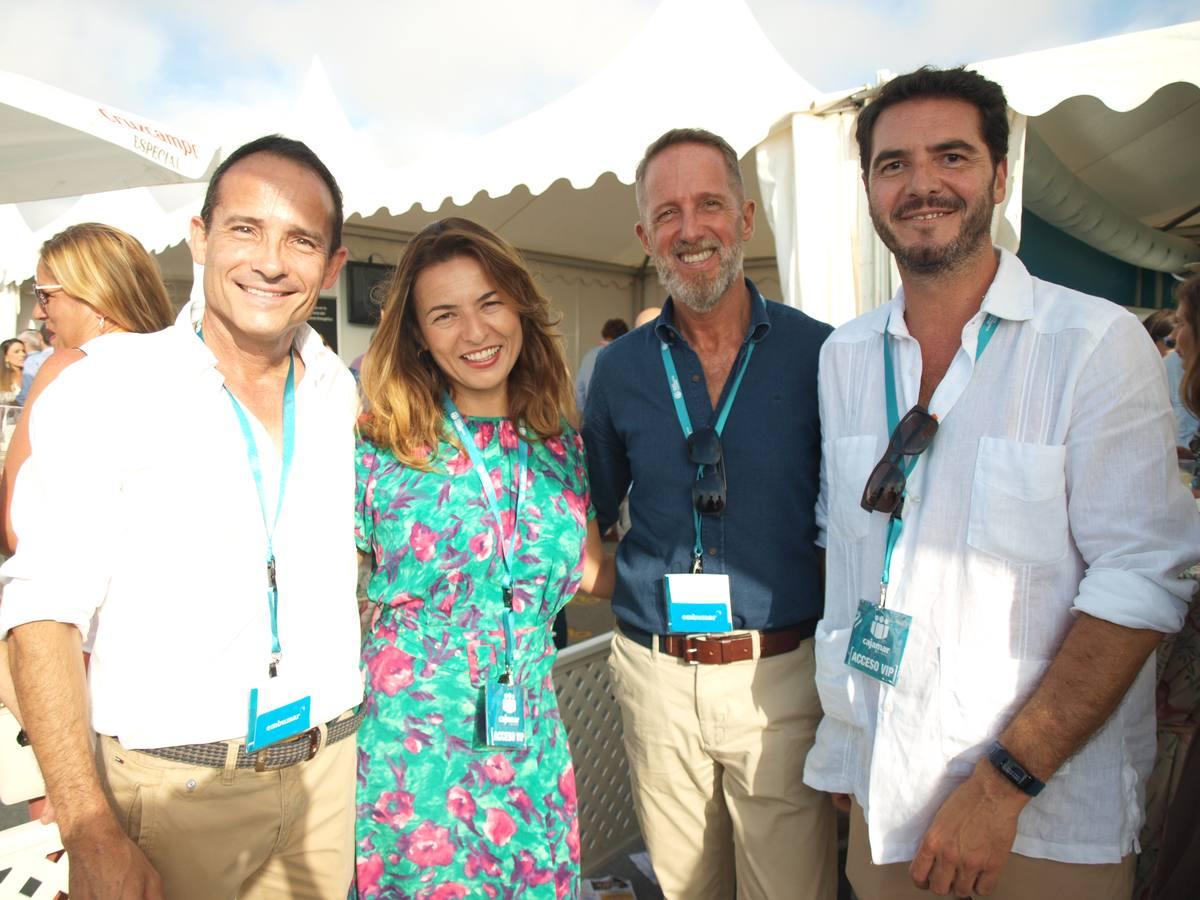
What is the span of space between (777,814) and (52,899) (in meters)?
1.89

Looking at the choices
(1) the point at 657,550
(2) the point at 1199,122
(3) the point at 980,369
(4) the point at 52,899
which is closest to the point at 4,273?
(4) the point at 52,899

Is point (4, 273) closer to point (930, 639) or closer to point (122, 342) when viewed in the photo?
point (122, 342)

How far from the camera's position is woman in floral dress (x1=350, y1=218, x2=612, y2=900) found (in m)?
1.75

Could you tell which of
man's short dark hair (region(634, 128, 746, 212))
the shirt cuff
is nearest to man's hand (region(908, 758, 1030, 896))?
the shirt cuff

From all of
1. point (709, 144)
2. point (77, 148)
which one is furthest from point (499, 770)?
point (77, 148)

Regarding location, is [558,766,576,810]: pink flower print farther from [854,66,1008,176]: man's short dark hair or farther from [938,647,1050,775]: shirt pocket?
[854,66,1008,176]: man's short dark hair

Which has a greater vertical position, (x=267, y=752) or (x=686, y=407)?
(x=686, y=407)

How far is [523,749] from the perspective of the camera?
179 cm

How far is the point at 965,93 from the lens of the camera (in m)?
1.56

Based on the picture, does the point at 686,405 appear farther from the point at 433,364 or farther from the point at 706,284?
the point at 433,364

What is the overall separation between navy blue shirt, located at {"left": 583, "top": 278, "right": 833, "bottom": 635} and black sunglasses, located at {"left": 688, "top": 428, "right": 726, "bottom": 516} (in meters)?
0.04

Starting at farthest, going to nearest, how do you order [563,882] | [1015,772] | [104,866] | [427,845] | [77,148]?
[77,148] → [563,882] → [427,845] → [1015,772] → [104,866]

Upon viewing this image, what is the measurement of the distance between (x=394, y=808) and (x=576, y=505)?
2.81 feet

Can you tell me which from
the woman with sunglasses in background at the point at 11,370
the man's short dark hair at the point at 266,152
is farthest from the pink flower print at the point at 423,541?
the woman with sunglasses in background at the point at 11,370
